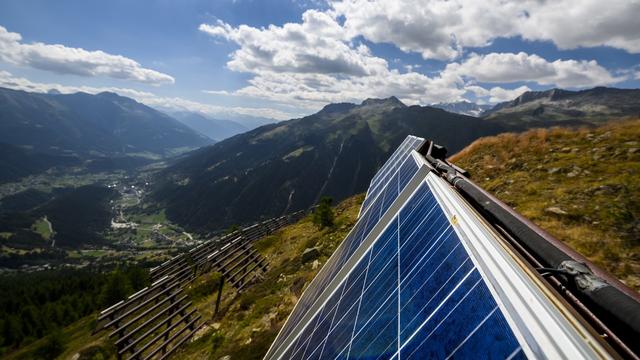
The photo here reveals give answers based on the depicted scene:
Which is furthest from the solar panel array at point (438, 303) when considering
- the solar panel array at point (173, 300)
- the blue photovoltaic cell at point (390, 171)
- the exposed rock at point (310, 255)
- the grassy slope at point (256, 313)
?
the exposed rock at point (310, 255)

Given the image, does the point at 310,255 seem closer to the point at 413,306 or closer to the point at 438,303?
the point at 413,306

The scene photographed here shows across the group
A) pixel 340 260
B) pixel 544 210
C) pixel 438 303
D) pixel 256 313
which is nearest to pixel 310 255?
pixel 256 313

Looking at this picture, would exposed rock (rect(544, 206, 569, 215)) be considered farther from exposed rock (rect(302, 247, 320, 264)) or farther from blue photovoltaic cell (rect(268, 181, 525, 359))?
exposed rock (rect(302, 247, 320, 264))

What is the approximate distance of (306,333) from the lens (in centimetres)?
905

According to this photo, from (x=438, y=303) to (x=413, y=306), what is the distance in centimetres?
66

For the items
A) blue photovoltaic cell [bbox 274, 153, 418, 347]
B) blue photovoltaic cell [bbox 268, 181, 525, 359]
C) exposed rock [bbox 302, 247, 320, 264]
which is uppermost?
blue photovoltaic cell [bbox 268, 181, 525, 359]

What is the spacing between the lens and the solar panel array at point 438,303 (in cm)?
277

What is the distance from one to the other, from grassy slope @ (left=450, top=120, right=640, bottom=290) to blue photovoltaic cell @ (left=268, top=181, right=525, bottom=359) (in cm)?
840

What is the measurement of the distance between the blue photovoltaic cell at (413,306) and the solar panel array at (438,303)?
16 mm

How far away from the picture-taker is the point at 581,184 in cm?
1712

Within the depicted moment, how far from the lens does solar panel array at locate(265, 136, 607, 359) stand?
277cm

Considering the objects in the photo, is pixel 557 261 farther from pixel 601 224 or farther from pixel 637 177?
pixel 637 177

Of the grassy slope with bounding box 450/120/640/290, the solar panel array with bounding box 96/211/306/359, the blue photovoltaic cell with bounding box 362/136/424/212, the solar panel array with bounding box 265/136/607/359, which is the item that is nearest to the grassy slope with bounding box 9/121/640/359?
the grassy slope with bounding box 450/120/640/290

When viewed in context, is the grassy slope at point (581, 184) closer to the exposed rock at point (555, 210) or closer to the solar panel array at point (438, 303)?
the exposed rock at point (555, 210)
